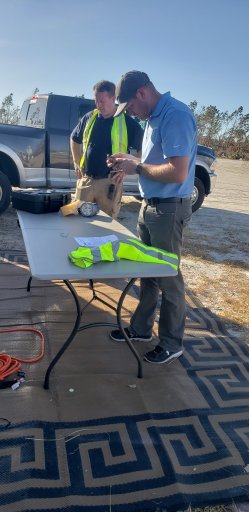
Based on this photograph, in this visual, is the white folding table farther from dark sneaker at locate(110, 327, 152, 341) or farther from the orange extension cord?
dark sneaker at locate(110, 327, 152, 341)

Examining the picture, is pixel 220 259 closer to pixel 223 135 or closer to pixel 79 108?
pixel 79 108

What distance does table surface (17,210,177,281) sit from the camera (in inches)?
77.4

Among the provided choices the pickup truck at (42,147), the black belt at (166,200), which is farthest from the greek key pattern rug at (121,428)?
the pickup truck at (42,147)

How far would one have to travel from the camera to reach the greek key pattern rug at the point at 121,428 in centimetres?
180

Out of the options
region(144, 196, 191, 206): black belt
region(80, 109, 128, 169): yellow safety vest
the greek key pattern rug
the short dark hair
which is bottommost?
the greek key pattern rug

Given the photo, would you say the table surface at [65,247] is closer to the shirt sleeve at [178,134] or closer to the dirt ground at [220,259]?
the shirt sleeve at [178,134]

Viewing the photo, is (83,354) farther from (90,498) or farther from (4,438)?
(90,498)

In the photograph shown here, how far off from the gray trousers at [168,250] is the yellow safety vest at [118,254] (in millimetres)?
263

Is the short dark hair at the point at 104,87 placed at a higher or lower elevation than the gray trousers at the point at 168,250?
higher

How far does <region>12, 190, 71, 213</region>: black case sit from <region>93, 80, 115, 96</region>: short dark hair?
3.56 ft

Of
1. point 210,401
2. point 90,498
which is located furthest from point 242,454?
point 90,498

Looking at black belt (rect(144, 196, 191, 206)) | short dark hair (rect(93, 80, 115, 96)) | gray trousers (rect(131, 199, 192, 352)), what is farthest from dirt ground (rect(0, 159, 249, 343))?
short dark hair (rect(93, 80, 115, 96))

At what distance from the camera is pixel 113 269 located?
6.81ft

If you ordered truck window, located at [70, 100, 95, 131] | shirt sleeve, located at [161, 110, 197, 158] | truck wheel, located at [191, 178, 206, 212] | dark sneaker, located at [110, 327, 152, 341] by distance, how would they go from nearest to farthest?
shirt sleeve, located at [161, 110, 197, 158] → dark sneaker, located at [110, 327, 152, 341] → truck window, located at [70, 100, 95, 131] → truck wheel, located at [191, 178, 206, 212]
